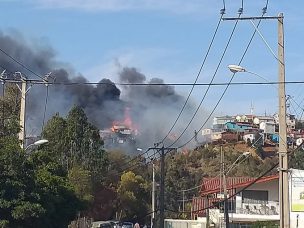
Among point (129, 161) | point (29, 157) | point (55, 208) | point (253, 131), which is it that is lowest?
point (55, 208)

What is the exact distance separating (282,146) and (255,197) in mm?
45085

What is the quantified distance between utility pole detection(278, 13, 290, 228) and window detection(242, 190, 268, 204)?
1728 inches

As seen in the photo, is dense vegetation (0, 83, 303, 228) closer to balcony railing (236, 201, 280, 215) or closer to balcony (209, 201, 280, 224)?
balcony (209, 201, 280, 224)

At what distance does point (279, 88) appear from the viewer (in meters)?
26.5

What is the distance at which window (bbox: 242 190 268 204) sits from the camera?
6975 cm

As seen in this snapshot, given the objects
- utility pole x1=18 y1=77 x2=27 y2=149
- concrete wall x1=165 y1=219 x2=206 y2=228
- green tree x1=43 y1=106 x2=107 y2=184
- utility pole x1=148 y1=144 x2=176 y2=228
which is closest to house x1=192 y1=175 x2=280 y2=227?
concrete wall x1=165 y1=219 x2=206 y2=228

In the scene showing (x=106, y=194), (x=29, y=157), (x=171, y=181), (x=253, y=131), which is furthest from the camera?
(x=253, y=131)

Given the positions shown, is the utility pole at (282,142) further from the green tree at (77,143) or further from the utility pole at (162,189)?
the green tree at (77,143)

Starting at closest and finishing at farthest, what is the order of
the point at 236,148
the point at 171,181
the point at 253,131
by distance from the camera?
the point at 171,181 < the point at 236,148 < the point at 253,131

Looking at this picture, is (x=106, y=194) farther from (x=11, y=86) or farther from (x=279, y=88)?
(x=279, y=88)

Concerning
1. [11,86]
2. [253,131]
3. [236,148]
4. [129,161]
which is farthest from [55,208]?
[253,131]

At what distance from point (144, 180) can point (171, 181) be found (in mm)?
7518

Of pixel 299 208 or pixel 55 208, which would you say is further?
pixel 299 208

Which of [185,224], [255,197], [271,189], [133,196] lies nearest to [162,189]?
[271,189]
